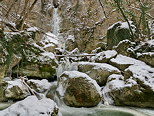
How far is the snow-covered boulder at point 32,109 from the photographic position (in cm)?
280

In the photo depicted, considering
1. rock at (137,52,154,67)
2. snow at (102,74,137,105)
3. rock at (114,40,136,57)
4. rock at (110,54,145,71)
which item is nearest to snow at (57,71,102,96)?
snow at (102,74,137,105)

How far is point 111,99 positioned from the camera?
17.7 feet

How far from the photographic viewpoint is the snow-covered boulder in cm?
280

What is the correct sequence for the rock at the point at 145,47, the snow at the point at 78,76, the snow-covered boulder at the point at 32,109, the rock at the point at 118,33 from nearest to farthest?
the snow-covered boulder at the point at 32,109
the snow at the point at 78,76
the rock at the point at 145,47
the rock at the point at 118,33

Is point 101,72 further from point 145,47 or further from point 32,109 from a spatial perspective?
point 32,109

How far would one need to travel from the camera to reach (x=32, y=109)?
2861 millimetres

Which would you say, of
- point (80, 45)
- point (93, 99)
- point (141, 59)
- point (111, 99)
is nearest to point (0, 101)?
point (93, 99)

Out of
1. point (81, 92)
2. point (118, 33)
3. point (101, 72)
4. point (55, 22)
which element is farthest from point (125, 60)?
point (55, 22)

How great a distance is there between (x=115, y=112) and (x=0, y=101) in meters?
3.81

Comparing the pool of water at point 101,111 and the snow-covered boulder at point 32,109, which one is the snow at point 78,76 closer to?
the pool of water at point 101,111

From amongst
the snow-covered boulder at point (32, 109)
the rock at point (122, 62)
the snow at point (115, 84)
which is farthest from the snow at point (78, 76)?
the snow-covered boulder at point (32, 109)

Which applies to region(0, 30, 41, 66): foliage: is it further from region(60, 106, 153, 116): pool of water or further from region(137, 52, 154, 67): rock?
region(137, 52, 154, 67): rock

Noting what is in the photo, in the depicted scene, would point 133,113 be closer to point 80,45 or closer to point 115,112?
point 115,112

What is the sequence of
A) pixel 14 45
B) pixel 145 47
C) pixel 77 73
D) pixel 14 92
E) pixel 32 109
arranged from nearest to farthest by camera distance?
pixel 14 45 → pixel 32 109 → pixel 77 73 → pixel 14 92 → pixel 145 47
